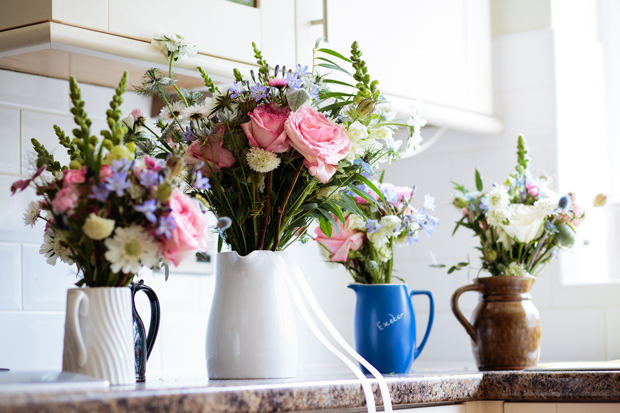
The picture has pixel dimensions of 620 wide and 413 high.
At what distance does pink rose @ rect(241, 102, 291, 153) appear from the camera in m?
1.00

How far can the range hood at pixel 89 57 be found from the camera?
103 centimetres

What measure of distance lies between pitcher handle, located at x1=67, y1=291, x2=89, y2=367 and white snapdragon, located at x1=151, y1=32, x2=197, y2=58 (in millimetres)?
429

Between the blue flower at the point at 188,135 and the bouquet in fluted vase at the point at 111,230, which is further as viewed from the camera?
the blue flower at the point at 188,135

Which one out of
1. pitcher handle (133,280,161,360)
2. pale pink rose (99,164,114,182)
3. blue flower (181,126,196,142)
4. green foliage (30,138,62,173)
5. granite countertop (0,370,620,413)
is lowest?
granite countertop (0,370,620,413)

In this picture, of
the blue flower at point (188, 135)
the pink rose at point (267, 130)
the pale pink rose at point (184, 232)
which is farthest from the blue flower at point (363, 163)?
the pale pink rose at point (184, 232)

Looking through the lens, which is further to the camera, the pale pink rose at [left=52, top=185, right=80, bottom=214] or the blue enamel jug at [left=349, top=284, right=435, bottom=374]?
the blue enamel jug at [left=349, top=284, right=435, bottom=374]

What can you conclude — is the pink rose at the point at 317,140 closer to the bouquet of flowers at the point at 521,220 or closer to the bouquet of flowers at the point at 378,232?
the bouquet of flowers at the point at 378,232

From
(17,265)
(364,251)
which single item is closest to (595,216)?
(364,251)

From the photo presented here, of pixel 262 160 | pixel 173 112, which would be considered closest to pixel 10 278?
pixel 173 112

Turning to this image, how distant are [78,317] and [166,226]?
0.47 feet

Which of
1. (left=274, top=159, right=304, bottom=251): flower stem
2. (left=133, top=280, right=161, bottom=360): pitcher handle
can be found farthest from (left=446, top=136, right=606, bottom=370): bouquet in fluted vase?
(left=133, top=280, right=161, bottom=360): pitcher handle

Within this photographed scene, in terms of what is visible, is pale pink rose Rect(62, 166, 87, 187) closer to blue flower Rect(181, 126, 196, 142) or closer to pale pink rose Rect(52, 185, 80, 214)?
pale pink rose Rect(52, 185, 80, 214)

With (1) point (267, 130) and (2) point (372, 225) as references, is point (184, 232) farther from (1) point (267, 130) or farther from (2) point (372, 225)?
(2) point (372, 225)

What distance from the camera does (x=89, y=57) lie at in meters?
1.15
